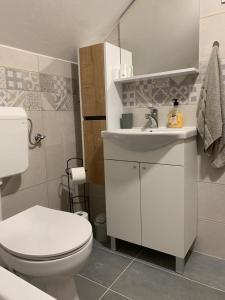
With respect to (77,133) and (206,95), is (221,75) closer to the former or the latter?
(206,95)

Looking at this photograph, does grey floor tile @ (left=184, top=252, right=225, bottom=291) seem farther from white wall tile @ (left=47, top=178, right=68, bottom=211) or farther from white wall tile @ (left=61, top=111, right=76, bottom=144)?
white wall tile @ (left=61, top=111, right=76, bottom=144)

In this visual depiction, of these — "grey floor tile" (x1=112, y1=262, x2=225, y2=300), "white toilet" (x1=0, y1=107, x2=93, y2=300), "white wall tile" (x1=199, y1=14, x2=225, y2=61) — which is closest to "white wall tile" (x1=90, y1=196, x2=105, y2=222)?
"grey floor tile" (x1=112, y1=262, x2=225, y2=300)

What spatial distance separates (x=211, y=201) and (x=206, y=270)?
44cm

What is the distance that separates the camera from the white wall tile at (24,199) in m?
1.69

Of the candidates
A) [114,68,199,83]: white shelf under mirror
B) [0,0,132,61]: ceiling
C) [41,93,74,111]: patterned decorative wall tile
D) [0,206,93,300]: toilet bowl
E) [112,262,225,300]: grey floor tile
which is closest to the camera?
[0,206,93,300]: toilet bowl

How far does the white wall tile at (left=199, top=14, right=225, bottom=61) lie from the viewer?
1.53m

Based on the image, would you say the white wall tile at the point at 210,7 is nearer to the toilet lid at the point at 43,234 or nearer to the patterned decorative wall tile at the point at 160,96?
the patterned decorative wall tile at the point at 160,96

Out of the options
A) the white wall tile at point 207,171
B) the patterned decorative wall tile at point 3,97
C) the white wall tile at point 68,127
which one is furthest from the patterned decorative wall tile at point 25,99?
the white wall tile at point 207,171

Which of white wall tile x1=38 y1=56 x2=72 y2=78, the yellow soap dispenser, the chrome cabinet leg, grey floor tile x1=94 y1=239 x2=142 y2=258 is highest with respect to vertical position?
white wall tile x1=38 y1=56 x2=72 y2=78

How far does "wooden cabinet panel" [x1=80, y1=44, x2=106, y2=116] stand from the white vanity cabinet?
0.32 meters

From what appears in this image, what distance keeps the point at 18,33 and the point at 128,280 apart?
5.64 feet

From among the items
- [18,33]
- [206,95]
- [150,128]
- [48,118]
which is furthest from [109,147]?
[18,33]

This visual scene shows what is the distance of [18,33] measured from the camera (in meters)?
1.59

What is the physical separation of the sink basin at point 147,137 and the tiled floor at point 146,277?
0.80 metres
